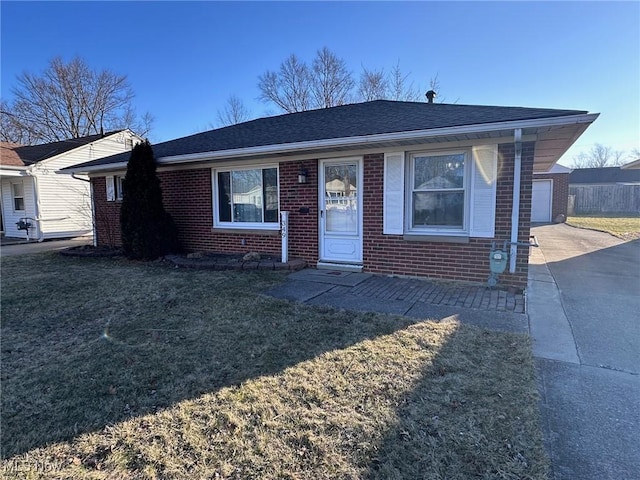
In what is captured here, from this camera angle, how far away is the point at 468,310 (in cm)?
459

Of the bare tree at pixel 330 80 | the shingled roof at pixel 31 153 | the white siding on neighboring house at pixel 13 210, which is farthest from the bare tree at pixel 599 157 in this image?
the white siding on neighboring house at pixel 13 210

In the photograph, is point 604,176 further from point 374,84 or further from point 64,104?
point 64,104

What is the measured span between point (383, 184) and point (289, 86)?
75.3 ft

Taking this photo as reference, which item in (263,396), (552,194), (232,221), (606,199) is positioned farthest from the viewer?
(606,199)

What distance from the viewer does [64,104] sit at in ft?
82.5

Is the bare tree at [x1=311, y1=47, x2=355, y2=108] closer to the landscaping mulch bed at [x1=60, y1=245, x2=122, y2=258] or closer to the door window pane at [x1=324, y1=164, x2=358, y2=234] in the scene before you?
the landscaping mulch bed at [x1=60, y1=245, x2=122, y2=258]

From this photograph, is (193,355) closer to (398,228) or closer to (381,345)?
(381,345)

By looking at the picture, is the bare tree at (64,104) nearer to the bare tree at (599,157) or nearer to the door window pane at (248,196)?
the door window pane at (248,196)

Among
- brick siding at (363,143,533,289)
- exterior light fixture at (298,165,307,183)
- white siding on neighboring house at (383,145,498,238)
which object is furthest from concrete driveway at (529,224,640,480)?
exterior light fixture at (298,165,307,183)

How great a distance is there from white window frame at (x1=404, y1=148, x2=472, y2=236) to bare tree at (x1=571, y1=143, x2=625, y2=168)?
63838mm

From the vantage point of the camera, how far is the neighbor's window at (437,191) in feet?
19.4

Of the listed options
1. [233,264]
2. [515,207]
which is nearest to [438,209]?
[515,207]

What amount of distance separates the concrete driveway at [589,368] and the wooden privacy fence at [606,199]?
2263 cm

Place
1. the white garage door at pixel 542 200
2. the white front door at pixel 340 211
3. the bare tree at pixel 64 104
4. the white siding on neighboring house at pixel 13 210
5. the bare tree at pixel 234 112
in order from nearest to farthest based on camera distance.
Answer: the white front door at pixel 340 211
the white siding on neighboring house at pixel 13 210
the white garage door at pixel 542 200
the bare tree at pixel 64 104
the bare tree at pixel 234 112
